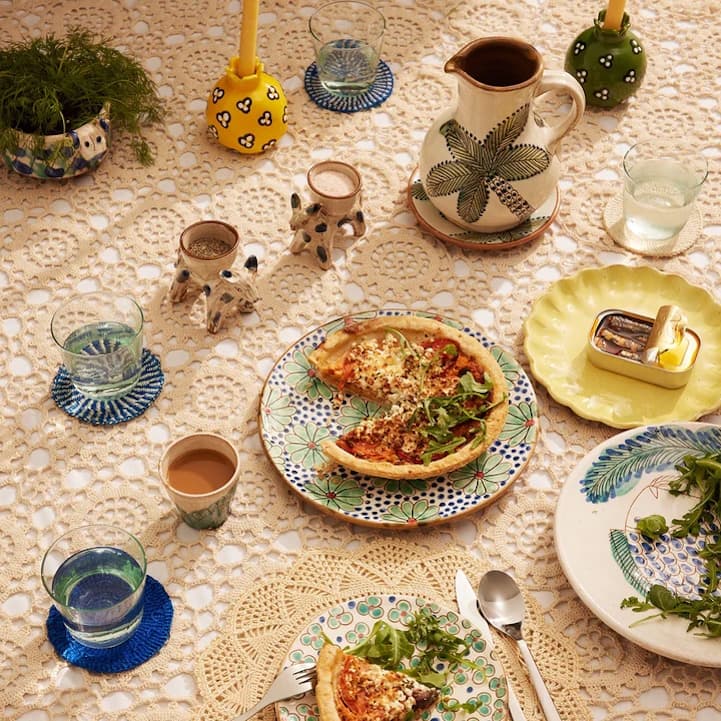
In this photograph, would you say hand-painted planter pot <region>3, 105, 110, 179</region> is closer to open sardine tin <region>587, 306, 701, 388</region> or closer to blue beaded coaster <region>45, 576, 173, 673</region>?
blue beaded coaster <region>45, 576, 173, 673</region>

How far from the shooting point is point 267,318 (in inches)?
89.3

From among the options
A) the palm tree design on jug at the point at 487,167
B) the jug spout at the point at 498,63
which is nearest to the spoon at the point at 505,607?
the palm tree design on jug at the point at 487,167

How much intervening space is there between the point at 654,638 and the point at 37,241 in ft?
5.01

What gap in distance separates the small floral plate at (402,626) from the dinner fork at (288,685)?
16 mm

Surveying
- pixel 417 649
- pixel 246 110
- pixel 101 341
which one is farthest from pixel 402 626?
pixel 246 110

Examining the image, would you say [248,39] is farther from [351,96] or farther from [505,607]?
[505,607]

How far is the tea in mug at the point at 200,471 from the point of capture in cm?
187

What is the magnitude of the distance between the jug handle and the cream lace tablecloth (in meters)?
0.25

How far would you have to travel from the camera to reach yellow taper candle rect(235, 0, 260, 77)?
238 centimetres

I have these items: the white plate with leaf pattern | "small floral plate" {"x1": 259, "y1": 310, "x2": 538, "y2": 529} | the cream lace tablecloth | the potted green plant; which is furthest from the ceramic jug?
the potted green plant

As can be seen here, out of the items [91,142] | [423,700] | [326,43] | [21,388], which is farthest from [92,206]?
[423,700]

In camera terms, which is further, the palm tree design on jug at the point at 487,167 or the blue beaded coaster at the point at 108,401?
the palm tree design on jug at the point at 487,167

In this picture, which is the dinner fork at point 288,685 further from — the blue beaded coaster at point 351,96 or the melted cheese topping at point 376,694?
the blue beaded coaster at point 351,96

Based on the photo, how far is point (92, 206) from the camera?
8.13 feet
